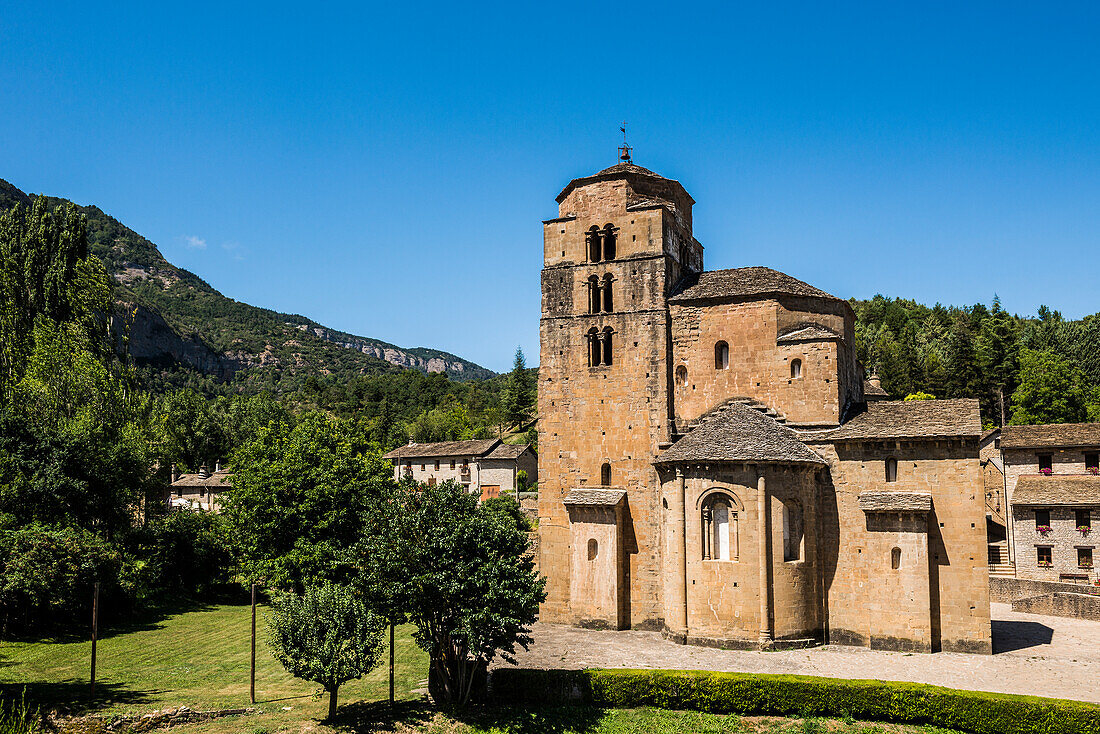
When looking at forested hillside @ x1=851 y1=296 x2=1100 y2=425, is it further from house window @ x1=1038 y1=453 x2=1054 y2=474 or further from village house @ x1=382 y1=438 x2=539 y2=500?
village house @ x1=382 y1=438 x2=539 y2=500

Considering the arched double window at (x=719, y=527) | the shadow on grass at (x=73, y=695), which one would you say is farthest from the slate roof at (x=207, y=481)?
the arched double window at (x=719, y=527)

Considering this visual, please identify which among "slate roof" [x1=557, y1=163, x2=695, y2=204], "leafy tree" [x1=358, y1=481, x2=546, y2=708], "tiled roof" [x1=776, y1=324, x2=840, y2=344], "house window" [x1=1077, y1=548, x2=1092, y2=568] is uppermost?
"slate roof" [x1=557, y1=163, x2=695, y2=204]

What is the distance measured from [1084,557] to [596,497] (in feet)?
105

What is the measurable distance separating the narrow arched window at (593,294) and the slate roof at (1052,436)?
3159 cm

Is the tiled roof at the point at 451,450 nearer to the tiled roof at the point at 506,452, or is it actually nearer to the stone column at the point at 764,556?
the tiled roof at the point at 506,452

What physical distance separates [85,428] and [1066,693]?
150ft

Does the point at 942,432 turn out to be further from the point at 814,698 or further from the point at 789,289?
the point at 814,698

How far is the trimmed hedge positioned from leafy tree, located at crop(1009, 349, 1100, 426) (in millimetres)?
54456

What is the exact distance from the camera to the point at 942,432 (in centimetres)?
2891

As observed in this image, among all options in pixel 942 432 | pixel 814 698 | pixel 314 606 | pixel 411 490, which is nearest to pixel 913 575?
pixel 942 432

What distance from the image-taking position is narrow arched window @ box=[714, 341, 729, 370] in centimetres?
3400

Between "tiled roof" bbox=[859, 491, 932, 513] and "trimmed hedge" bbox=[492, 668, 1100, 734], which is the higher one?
"tiled roof" bbox=[859, 491, 932, 513]

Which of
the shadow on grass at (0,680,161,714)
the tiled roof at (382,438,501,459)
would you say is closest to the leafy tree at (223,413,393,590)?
the shadow on grass at (0,680,161,714)

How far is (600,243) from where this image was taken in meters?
36.5
